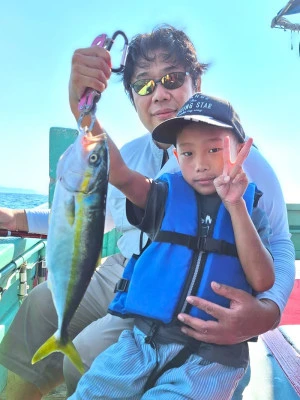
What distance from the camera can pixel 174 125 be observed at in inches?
84.8

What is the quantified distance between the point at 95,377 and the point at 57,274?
22.1 inches

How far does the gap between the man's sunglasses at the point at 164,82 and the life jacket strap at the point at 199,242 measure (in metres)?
1.20

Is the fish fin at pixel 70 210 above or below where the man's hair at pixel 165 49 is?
below

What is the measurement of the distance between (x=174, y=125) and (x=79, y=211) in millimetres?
799

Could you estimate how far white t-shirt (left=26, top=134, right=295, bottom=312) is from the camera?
2.31 metres

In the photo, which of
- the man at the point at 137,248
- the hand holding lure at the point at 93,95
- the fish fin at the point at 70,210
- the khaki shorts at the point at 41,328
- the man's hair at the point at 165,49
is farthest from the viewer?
the man's hair at the point at 165,49

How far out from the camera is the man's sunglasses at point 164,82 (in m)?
2.85

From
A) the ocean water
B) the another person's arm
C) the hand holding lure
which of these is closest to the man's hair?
the hand holding lure

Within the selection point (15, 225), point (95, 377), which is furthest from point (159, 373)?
point (15, 225)

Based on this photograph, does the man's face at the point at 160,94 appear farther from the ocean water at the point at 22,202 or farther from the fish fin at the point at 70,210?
the ocean water at the point at 22,202

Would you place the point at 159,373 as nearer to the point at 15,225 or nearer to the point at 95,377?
the point at 95,377

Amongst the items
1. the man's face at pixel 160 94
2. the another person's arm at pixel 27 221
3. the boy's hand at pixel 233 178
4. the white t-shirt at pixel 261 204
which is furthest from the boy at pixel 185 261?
the another person's arm at pixel 27 221

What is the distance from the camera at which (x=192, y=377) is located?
182cm

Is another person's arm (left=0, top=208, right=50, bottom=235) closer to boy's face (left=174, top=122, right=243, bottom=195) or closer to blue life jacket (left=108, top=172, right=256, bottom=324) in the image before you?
blue life jacket (left=108, top=172, right=256, bottom=324)
